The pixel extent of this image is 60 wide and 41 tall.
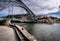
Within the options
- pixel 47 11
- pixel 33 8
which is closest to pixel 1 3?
pixel 33 8

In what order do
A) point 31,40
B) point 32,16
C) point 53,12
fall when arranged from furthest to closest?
point 32,16 → point 53,12 → point 31,40

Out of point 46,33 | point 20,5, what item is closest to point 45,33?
point 46,33

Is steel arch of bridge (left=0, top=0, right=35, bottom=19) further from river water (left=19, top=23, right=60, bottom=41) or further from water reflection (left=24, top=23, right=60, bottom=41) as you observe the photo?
water reflection (left=24, top=23, right=60, bottom=41)

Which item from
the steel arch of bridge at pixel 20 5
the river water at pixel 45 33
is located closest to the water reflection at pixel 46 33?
the river water at pixel 45 33

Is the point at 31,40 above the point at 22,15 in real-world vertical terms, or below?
above

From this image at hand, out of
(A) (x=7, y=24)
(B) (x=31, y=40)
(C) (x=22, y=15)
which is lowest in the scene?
(A) (x=7, y=24)

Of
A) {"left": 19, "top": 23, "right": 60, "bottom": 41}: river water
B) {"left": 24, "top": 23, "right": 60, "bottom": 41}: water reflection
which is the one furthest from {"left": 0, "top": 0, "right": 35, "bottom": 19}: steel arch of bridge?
{"left": 24, "top": 23, "right": 60, "bottom": 41}: water reflection

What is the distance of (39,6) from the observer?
37.5ft

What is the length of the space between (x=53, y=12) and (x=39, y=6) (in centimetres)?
94

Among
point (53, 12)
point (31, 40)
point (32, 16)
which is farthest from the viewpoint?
point (32, 16)

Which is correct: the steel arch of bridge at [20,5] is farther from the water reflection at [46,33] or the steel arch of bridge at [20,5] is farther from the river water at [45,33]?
the water reflection at [46,33]

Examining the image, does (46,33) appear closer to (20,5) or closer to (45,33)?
(45,33)

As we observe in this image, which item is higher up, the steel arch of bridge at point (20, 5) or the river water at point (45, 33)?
the steel arch of bridge at point (20, 5)

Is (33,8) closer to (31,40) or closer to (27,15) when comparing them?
(27,15)
